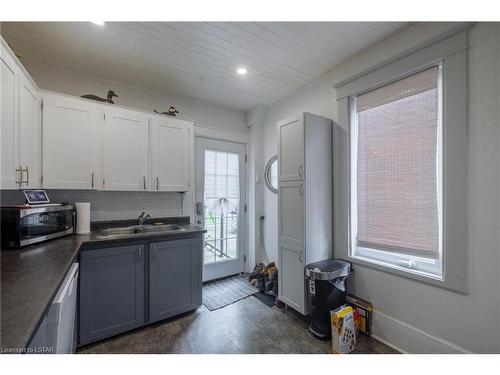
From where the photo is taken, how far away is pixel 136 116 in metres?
2.45

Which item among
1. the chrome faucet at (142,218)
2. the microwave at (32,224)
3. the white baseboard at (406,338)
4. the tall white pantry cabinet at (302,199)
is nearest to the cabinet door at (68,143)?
the microwave at (32,224)

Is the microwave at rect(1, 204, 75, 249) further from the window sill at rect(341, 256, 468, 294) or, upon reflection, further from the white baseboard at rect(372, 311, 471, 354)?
the white baseboard at rect(372, 311, 471, 354)

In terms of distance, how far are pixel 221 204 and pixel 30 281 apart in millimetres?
2355

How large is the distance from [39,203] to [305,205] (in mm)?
2289

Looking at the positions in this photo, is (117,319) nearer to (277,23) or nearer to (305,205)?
(305,205)

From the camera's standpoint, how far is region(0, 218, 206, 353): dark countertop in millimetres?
739

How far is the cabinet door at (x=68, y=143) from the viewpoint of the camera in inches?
79.7

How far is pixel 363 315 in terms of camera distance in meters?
2.05

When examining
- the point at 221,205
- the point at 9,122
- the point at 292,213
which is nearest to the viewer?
the point at 9,122

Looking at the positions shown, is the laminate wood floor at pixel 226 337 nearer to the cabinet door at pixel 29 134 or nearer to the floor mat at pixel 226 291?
the floor mat at pixel 226 291

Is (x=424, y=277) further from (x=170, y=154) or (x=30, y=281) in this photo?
(x=170, y=154)

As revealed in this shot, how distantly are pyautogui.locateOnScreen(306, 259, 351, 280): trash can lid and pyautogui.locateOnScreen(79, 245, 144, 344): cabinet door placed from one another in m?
1.53

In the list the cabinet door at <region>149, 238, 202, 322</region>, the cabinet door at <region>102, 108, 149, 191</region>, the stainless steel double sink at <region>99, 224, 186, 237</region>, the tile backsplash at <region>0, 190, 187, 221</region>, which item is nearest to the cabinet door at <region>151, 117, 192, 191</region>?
the cabinet door at <region>102, 108, 149, 191</region>

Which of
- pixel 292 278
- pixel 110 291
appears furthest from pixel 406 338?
pixel 110 291
